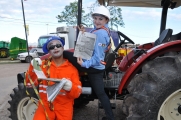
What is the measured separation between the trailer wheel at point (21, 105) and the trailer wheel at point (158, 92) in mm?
1643

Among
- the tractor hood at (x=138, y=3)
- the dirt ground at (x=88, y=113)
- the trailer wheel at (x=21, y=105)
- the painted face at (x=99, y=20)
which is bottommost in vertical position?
the dirt ground at (x=88, y=113)

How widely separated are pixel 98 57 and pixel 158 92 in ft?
2.74

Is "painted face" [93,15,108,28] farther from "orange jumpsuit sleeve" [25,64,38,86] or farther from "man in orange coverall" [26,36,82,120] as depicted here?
"orange jumpsuit sleeve" [25,64,38,86]

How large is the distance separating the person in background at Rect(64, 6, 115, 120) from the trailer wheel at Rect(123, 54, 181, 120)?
1.65ft

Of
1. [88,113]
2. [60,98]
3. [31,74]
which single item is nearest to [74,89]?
[60,98]

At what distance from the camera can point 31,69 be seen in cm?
264

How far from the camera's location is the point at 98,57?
270cm

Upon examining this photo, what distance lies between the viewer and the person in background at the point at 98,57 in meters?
2.69

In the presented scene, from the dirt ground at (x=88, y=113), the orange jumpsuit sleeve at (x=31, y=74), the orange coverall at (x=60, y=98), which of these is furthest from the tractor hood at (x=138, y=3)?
the dirt ground at (x=88, y=113)

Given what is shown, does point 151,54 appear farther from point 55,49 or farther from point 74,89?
point 55,49

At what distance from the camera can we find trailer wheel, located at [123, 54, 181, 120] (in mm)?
2266

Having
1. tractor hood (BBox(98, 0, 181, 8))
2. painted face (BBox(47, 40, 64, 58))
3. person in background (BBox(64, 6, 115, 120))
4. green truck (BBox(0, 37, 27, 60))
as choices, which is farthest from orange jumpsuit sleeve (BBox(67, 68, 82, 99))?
green truck (BBox(0, 37, 27, 60))

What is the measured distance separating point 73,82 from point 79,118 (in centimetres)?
187

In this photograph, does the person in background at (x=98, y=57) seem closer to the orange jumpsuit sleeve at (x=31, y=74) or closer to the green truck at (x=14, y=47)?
the orange jumpsuit sleeve at (x=31, y=74)
